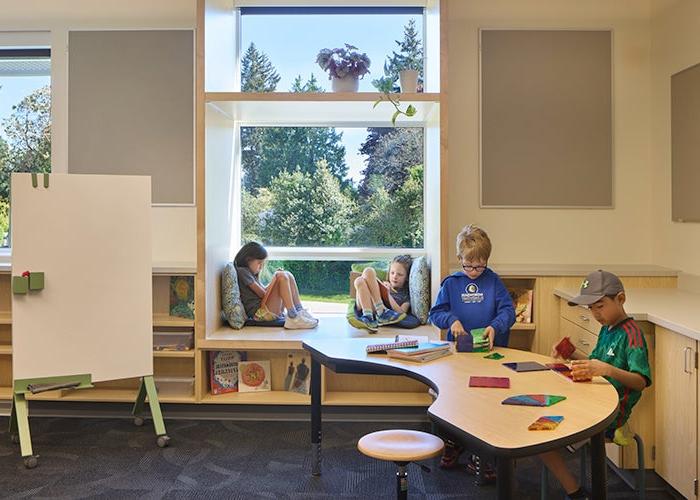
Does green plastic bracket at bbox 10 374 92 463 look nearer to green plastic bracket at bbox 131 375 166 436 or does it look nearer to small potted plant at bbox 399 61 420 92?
green plastic bracket at bbox 131 375 166 436

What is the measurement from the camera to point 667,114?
4160 mm

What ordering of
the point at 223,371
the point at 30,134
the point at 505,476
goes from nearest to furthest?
the point at 505,476 < the point at 223,371 < the point at 30,134

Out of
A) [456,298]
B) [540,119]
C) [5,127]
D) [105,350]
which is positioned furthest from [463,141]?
[5,127]

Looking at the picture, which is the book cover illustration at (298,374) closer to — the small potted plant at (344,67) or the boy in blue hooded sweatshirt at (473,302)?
the boy in blue hooded sweatshirt at (473,302)

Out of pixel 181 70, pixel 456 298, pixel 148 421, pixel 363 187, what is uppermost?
pixel 181 70

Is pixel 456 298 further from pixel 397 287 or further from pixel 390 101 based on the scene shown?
pixel 390 101

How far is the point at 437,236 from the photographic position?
398cm

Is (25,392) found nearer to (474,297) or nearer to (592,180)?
(474,297)

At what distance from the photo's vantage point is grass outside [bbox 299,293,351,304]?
4.59m

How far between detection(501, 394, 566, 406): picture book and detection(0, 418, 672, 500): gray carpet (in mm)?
992

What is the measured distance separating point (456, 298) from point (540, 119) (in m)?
1.71

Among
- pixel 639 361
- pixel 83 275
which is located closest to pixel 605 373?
pixel 639 361

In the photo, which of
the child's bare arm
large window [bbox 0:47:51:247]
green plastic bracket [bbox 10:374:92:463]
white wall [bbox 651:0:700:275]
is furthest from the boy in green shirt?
large window [bbox 0:47:51:247]

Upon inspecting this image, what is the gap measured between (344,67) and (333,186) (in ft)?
2.85
